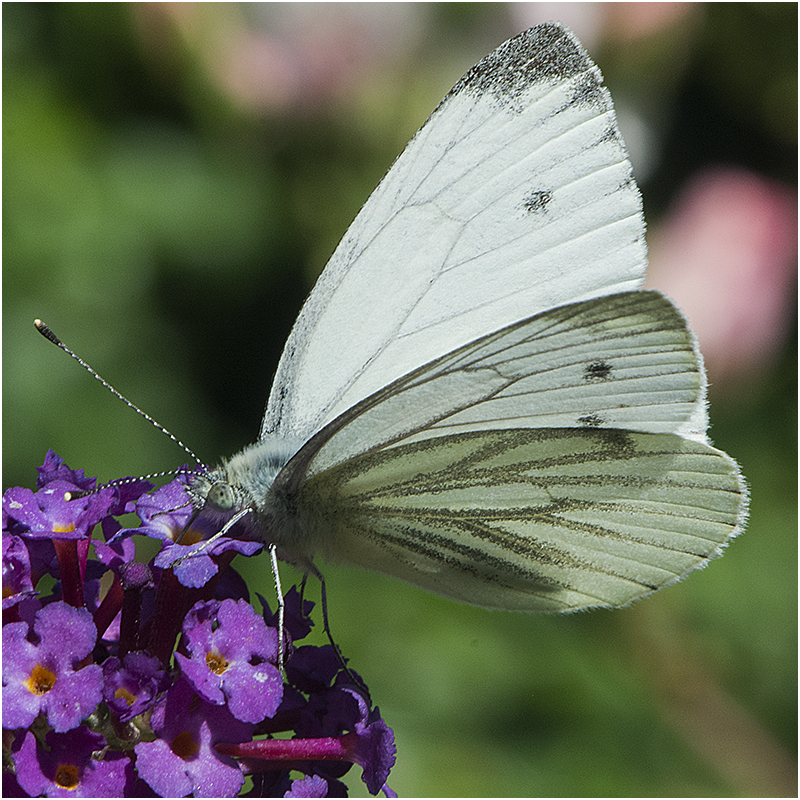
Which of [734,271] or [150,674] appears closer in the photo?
[150,674]

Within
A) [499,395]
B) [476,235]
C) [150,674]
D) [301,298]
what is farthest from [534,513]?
[301,298]

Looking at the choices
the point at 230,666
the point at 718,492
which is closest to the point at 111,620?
the point at 230,666

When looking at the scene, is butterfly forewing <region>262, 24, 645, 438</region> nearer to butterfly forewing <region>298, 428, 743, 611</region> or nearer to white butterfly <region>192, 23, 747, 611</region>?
white butterfly <region>192, 23, 747, 611</region>

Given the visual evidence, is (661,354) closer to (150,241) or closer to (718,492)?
(718,492)

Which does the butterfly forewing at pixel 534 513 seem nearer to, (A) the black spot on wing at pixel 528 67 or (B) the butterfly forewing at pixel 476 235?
(B) the butterfly forewing at pixel 476 235

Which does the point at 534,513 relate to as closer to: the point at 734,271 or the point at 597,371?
the point at 597,371

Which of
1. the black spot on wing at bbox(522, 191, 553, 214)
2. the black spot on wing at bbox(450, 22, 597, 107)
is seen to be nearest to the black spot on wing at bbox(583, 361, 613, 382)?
the black spot on wing at bbox(522, 191, 553, 214)
